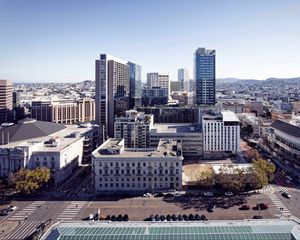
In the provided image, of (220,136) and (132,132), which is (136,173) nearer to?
(132,132)

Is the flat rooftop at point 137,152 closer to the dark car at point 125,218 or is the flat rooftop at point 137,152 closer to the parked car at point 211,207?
the parked car at point 211,207

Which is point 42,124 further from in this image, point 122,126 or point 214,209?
point 214,209

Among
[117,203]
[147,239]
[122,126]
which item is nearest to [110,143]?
[122,126]

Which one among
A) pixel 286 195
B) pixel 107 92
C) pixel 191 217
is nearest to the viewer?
pixel 191 217

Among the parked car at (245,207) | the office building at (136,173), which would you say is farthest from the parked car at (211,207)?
the office building at (136,173)

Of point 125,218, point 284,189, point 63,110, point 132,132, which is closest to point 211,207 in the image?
point 125,218

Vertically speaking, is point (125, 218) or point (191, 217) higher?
point (191, 217)

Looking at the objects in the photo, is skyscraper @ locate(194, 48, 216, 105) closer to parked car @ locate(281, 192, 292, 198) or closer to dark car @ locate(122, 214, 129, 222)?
parked car @ locate(281, 192, 292, 198)
